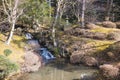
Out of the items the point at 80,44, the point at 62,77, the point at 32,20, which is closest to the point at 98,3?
the point at 32,20

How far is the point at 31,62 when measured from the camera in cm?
2945

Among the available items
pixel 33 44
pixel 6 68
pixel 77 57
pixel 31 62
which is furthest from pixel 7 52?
pixel 77 57

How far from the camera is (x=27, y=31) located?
3922 cm

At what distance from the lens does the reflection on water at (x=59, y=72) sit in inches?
1035

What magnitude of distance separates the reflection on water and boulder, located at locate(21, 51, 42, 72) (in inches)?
25.9

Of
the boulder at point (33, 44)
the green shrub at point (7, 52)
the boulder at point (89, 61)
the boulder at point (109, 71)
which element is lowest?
the boulder at point (89, 61)

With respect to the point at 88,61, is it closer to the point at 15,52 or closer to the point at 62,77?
the point at 62,77

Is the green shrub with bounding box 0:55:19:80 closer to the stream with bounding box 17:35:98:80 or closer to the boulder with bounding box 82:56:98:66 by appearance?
the stream with bounding box 17:35:98:80

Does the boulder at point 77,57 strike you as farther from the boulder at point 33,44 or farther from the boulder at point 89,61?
the boulder at point 33,44

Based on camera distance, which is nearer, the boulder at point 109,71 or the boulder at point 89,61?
the boulder at point 109,71

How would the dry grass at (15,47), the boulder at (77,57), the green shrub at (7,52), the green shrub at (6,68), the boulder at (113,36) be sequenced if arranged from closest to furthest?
the green shrub at (6,68) → the green shrub at (7,52) → the dry grass at (15,47) → the boulder at (77,57) → the boulder at (113,36)

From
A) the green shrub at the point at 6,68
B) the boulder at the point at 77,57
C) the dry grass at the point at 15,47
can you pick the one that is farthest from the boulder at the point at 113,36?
the green shrub at the point at 6,68

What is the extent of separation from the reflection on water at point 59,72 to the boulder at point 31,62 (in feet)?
2.16

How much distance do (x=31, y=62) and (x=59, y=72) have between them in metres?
3.16
